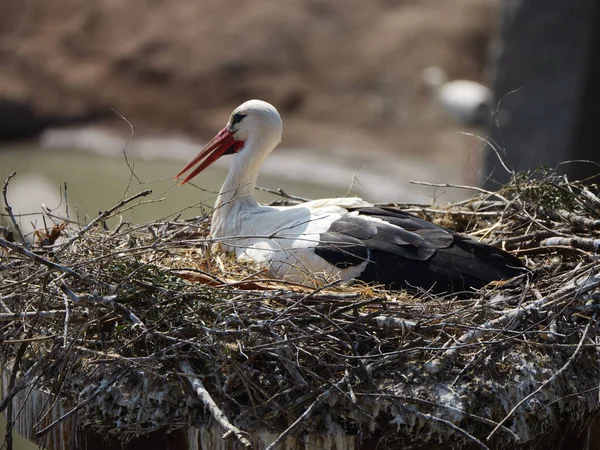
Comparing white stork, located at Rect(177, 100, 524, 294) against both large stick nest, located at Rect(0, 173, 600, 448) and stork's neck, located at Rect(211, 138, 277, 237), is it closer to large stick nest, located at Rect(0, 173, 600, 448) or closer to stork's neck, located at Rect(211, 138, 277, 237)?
stork's neck, located at Rect(211, 138, 277, 237)

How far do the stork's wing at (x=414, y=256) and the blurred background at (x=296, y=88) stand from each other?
5.74 meters

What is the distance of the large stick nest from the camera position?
11.2 ft

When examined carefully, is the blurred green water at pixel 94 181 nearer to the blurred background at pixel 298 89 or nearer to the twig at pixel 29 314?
the blurred background at pixel 298 89

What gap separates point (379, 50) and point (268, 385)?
49.4ft

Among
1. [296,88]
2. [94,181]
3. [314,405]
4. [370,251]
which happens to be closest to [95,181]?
[94,181]

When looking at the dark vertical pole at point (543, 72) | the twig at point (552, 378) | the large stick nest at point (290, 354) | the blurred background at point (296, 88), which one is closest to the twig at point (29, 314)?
the large stick nest at point (290, 354)

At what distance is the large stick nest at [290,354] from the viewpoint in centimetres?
341

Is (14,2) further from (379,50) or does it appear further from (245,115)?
(245,115)

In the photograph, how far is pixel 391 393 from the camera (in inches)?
135

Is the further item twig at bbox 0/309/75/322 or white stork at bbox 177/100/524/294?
white stork at bbox 177/100/524/294

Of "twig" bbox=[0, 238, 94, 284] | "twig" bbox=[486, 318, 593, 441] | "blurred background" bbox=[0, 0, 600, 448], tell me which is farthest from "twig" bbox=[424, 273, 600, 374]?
"blurred background" bbox=[0, 0, 600, 448]

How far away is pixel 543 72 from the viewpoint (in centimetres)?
1052

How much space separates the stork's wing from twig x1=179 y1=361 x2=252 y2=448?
1.06 meters

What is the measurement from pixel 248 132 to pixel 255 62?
12.4 metres
